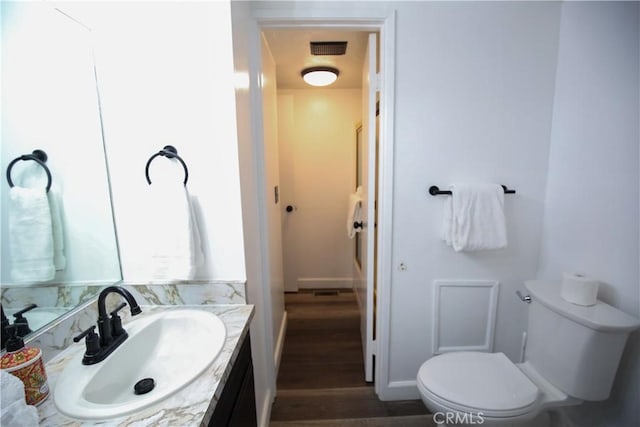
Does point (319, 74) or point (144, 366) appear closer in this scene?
point (144, 366)

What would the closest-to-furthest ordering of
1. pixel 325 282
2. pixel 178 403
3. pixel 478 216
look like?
pixel 178 403 → pixel 478 216 → pixel 325 282

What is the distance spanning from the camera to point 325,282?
302 centimetres

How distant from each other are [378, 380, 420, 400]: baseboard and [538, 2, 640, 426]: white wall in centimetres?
73

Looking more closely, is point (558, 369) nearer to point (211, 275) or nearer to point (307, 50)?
point (211, 275)

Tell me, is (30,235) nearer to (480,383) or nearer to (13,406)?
(13,406)

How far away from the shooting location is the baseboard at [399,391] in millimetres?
1559

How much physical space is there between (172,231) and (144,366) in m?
0.45

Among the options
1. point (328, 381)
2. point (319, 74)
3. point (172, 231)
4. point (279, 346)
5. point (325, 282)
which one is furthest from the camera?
point (325, 282)

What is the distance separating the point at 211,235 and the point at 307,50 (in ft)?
4.87

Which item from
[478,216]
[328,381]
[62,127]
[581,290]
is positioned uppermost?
[62,127]

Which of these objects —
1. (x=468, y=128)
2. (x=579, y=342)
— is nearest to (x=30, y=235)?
(x=468, y=128)

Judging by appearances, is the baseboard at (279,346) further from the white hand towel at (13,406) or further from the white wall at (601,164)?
the white wall at (601,164)

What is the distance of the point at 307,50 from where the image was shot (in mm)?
1810

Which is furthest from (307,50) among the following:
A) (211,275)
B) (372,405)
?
(372,405)
